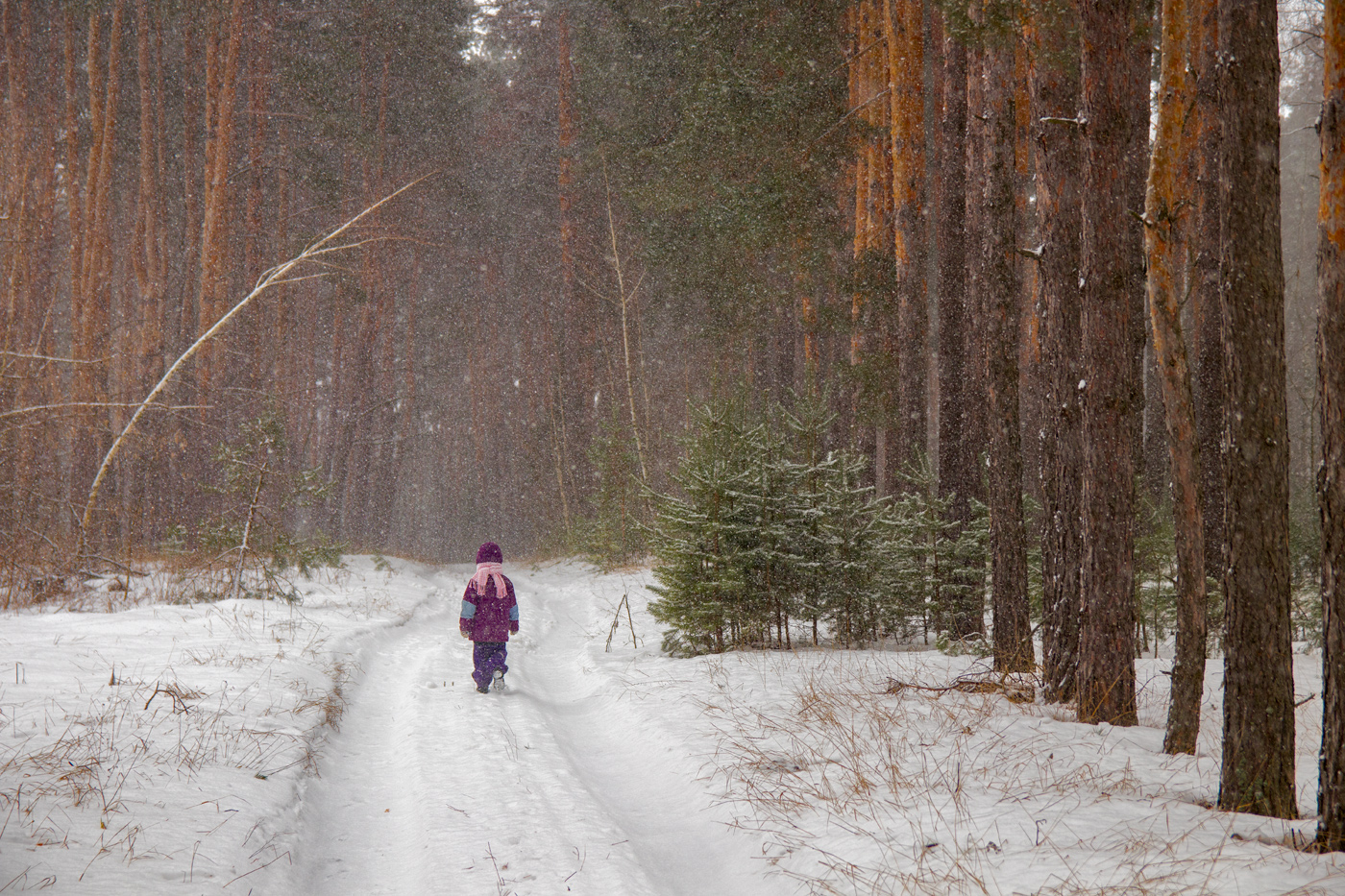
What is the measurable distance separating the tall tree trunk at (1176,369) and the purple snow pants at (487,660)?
232 inches

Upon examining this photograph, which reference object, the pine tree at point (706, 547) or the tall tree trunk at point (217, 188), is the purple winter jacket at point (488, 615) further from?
the tall tree trunk at point (217, 188)

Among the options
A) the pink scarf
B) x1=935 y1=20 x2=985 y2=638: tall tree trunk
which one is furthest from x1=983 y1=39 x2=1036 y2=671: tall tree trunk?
the pink scarf

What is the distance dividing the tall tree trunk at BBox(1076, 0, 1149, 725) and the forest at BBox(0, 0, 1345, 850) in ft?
0.09

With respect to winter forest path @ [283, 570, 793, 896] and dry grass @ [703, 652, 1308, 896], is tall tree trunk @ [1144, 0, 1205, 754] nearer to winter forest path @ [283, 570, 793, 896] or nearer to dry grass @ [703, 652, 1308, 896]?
dry grass @ [703, 652, 1308, 896]

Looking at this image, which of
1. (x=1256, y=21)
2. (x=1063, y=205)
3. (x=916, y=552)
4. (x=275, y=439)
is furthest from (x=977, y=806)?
(x=275, y=439)

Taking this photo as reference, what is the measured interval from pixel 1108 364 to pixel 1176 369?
0.52 metres

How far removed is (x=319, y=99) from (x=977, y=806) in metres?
22.2

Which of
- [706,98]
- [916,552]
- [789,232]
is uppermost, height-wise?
[706,98]

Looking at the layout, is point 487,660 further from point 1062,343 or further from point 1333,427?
point 1333,427

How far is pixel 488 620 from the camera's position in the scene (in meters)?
8.12

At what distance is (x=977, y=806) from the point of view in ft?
13.5

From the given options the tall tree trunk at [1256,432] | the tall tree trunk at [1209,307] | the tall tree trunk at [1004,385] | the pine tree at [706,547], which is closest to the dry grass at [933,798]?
the tall tree trunk at [1256,432]

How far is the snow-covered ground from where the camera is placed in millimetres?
3482

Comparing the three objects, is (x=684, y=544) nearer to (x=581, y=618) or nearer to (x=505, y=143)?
(x=581, y=618)
